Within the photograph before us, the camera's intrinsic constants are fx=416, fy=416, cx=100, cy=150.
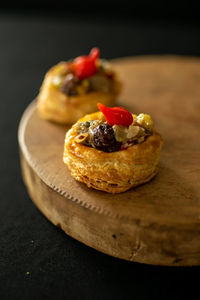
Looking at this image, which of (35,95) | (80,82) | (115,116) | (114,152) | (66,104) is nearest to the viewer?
(114,152)

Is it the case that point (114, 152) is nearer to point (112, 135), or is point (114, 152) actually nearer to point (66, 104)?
point (112, 135)

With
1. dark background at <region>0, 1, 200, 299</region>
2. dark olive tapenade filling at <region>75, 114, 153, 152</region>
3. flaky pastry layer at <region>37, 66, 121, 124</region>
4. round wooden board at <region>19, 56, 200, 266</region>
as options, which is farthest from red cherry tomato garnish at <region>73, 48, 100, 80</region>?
dark background at <region>0, 1, 200, 299</region>

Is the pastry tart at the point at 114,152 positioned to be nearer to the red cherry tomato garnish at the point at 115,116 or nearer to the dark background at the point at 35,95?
the red cherry tomato garnish at the point at 115,116

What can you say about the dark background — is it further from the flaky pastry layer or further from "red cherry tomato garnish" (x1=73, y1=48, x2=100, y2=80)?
"red cherry tomato garnish" (x1=73, y1=48, x2=100, y2=80)

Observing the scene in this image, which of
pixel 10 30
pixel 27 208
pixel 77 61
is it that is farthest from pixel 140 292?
pixel 10 30

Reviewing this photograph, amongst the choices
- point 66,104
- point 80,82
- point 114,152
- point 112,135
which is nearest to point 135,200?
point 114,152

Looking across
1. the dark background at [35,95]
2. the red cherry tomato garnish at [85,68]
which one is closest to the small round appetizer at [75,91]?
the red cherry tomato garnish at [85,68]

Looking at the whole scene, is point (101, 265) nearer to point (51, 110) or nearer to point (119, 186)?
point (119, 186)
